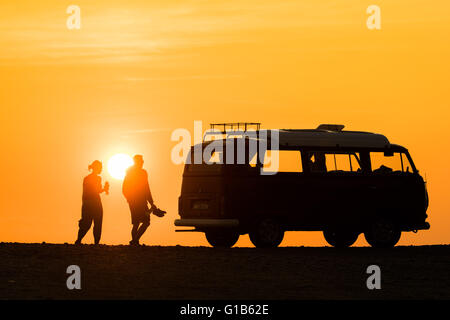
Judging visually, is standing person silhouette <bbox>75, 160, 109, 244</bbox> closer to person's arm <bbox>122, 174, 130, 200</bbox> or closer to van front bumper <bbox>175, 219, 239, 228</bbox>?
person's arm <bbox>122, 174, 130, 200</bbox>

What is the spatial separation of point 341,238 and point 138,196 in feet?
18.9

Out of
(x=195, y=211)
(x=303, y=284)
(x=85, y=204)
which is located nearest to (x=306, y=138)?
(x=195, y=211)

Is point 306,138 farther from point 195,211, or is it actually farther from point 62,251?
point 62,251

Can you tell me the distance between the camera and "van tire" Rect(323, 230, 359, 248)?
27953 mm

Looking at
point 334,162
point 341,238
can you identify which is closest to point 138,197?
point 334,162

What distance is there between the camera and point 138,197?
2544 cm

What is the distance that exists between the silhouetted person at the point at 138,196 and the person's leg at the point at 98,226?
79 cm

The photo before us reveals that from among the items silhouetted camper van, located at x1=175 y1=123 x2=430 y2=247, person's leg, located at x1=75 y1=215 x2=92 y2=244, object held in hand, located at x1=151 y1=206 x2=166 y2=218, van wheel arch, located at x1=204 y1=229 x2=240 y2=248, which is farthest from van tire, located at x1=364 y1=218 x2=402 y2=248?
person's leg, located at x1=75 y1=215 x2=92 y2=244

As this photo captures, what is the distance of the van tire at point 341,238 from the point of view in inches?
1101

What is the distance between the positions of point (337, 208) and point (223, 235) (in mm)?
2885

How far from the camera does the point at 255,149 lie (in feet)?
83.3

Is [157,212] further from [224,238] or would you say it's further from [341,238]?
[341,238]

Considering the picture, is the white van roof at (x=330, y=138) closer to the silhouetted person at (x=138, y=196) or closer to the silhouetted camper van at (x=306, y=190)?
the silhouetted camper van at (x=306, y=190)

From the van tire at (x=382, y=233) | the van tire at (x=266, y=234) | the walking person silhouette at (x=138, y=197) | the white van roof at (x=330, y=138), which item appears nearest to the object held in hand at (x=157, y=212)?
the walking person silhouette at (x=138, y=197)
